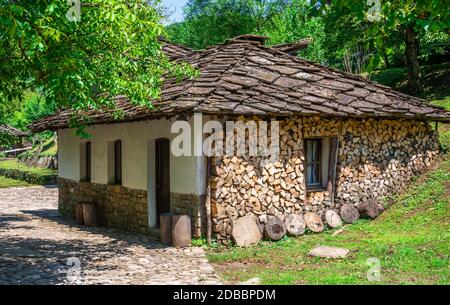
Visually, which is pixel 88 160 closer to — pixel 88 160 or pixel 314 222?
pixel 88 160

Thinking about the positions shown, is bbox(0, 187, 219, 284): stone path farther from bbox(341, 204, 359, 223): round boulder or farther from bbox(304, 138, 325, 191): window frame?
bbox(341, 204, 359, 223): round boulder

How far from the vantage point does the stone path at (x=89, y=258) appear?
7.62 meters

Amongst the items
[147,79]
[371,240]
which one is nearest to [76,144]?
[147,79]

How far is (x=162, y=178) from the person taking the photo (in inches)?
465

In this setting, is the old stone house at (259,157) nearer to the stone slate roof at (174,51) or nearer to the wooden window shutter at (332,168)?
the wooden window shutter at (332,168)

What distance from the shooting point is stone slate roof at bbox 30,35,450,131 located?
990 cm

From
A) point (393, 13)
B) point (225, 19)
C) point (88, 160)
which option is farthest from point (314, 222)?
point (225, 19)

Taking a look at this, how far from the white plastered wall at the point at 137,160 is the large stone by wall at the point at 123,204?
0.15 metres

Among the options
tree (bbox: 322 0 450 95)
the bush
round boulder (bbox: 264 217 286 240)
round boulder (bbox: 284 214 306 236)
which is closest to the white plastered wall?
round boulder (bbox: 264 217 286 240)

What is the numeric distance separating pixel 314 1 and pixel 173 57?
842 centimetres

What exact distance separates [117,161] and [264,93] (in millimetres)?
4812

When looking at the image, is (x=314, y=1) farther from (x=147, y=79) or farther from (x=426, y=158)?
(x=426, y=158)

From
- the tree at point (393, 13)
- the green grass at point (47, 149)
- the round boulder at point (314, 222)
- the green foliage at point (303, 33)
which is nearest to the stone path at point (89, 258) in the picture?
the round boulder at point (314, 222)

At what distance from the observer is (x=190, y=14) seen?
3422 centimetres
